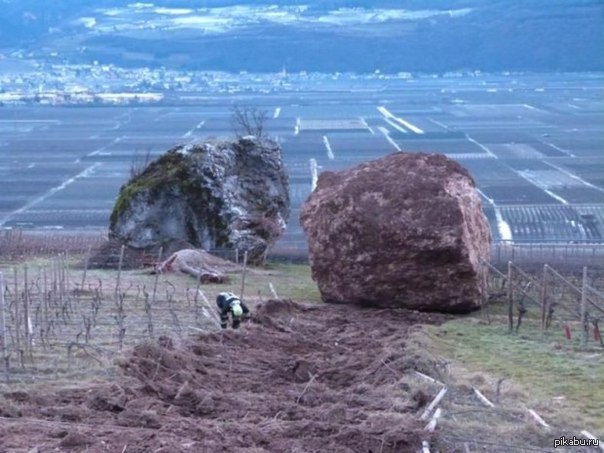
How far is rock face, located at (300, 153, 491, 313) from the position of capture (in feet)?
62.0

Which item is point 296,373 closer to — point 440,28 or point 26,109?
point 26,109

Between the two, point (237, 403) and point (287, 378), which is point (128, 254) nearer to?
point (287, 378)

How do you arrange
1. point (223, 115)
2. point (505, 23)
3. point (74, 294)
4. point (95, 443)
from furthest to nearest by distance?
point (505, 23), point (223, 115), point (74, 294), point (95, 443)

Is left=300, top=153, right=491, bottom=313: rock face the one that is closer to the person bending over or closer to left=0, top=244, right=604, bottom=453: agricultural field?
left=0, top=244, right=604, bottom=453: agricultural field

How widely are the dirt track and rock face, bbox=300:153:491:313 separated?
11.7 ft

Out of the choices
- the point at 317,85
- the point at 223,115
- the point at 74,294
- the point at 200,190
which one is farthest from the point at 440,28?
the point at 74,294

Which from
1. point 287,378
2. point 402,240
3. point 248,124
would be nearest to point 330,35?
point 248,124

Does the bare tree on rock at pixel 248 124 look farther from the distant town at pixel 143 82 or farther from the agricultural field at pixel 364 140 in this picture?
the distant town at pixel 143 82

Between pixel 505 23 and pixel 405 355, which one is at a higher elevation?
pixel 505 23

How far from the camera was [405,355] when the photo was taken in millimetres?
13609

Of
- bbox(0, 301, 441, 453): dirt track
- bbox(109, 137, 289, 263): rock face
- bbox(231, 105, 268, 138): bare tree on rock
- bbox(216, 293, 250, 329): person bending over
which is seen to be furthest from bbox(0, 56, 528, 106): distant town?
bbox(0, 301, 441, 453): dirt track

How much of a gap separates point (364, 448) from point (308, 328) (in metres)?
7.23
